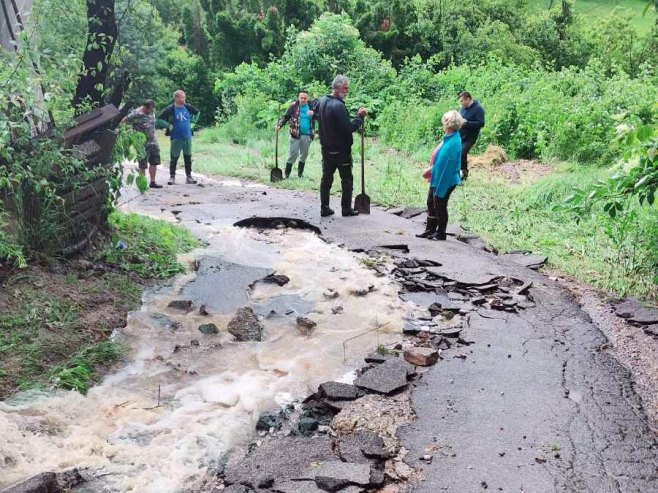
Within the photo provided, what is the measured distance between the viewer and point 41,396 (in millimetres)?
4859

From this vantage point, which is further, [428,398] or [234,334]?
[234,334]

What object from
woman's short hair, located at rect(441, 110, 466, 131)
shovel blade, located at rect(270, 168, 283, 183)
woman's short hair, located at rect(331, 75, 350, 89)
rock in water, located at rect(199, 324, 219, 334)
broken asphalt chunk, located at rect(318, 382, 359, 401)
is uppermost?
woman's short hair, located at rect(331, 75, 350, 89)

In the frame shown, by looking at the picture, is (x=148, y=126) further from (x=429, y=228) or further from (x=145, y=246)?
(x=429, y=228)

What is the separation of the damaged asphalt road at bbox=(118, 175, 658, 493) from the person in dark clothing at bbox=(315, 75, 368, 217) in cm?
281

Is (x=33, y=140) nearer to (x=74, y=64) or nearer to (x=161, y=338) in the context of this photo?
(x=74, y=64)

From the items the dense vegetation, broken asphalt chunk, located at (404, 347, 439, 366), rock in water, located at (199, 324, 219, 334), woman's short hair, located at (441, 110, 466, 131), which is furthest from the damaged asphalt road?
rock in water, located at (199, 324, 219, 334)

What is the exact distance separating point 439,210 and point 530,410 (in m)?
4.40

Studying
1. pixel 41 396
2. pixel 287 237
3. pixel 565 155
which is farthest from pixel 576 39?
pixel 41 396

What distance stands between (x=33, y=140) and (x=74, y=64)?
2.77 ft

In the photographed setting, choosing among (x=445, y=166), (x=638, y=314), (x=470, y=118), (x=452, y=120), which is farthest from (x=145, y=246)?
(x=470, y=118)

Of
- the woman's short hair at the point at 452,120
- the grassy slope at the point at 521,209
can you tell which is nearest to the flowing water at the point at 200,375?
the woman's short hair at the point at 452,120

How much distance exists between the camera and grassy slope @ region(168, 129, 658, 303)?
7.79 metres

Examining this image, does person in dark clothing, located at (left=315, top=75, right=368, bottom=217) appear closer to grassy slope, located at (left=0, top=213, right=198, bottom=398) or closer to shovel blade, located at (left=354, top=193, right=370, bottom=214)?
shovel blade, located at (left=354, top=193, right=370, bottom=214)

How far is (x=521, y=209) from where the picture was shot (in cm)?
1086
